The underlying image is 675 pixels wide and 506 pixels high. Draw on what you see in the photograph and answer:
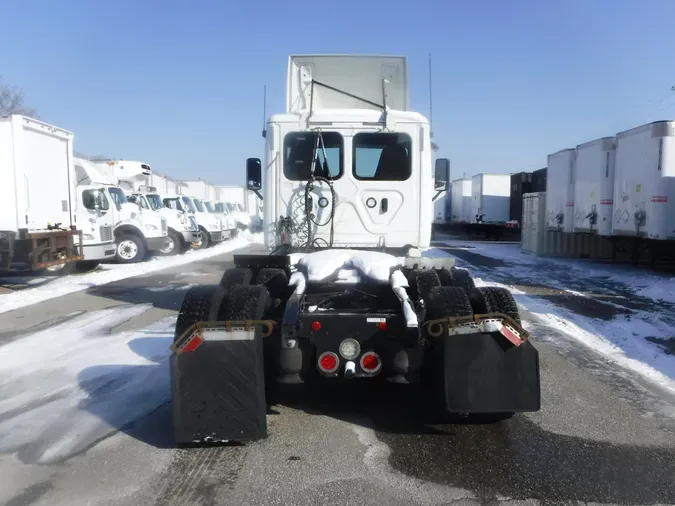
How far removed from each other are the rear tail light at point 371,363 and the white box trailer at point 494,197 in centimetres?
3132

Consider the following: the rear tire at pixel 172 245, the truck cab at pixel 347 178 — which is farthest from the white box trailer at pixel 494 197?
the truck cab at pixel 347 178

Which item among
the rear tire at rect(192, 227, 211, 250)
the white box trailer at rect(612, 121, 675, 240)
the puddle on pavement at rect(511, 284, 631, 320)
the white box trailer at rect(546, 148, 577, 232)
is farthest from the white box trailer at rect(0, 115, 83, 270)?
the white box trailer at rect(546, 148, 577, 232)

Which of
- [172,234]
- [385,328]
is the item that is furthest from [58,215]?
[385,328]

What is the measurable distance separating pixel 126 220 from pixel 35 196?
5.75 metres

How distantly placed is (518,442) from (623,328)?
526cm

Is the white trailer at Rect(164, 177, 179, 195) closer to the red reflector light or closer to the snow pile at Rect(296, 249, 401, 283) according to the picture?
the snow pile at Rect(296, 249, 401, 283)

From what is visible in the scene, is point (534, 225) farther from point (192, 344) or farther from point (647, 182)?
point (192, 344)

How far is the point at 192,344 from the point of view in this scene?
418 centimetres

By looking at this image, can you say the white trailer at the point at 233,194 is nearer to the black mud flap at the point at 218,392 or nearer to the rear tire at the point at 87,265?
the rear tire at the point at 87,265

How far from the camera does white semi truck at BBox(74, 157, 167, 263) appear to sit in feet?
58.9

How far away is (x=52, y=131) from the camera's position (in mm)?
13477

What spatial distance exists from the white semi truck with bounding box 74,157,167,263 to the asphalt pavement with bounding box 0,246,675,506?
14.2 metres

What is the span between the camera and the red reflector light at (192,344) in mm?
4176

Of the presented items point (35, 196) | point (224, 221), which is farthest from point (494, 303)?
point (224, 221)
